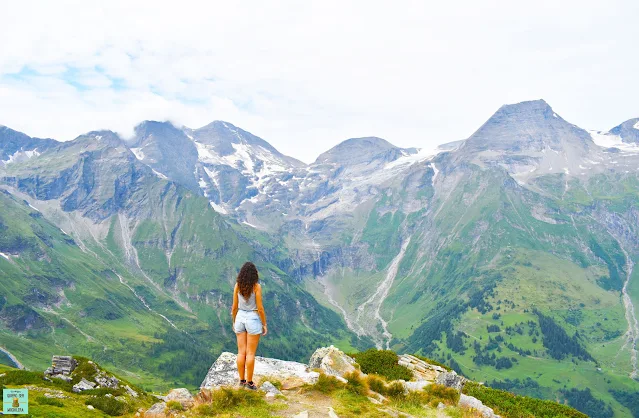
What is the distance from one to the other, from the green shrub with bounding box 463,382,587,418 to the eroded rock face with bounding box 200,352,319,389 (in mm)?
11869

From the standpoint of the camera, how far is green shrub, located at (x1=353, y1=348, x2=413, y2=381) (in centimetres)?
3086

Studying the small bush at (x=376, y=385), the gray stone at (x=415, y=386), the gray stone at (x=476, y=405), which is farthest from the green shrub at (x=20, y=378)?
the gray stone at (x=476, y=405)

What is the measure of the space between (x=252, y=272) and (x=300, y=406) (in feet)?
22.9

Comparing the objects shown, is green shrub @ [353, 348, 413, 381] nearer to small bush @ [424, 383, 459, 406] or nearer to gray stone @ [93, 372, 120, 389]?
small bush @ [424, 383, 459, 406]

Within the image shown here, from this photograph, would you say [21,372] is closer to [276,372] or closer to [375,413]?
[276,372]

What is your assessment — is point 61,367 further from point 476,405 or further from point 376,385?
point 476,405

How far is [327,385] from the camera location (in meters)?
22.9

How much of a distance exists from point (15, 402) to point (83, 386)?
2406 cm

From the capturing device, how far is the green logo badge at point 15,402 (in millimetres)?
21234

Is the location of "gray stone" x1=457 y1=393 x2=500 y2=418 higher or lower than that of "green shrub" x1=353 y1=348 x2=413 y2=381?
higher

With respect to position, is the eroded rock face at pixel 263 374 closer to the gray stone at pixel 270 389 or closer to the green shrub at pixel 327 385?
the green shrub at pixel 327 385

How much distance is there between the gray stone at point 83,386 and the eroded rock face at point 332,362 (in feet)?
85.3

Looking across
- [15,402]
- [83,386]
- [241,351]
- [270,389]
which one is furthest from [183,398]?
[83,386]

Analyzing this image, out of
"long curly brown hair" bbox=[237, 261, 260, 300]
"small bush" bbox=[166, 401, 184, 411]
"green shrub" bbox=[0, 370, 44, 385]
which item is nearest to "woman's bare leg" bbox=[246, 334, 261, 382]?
"long curly brown hair" bbox=[237, 261, 260, 300]
